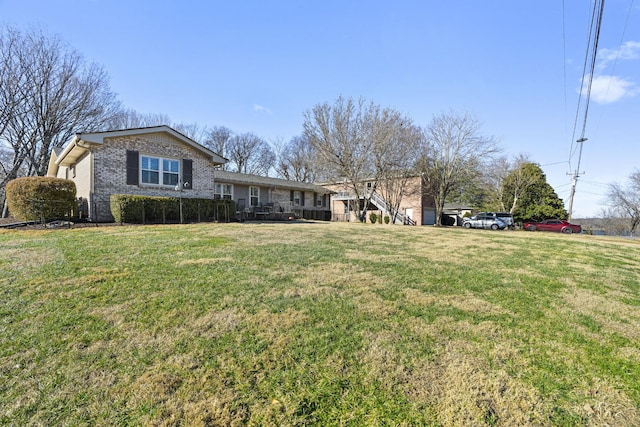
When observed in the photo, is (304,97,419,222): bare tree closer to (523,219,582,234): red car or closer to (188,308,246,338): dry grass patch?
(523,219,582,234): red car

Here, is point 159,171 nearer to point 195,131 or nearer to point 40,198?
point 40,198

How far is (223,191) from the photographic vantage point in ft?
64.5

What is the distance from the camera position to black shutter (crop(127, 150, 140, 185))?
41.1ft

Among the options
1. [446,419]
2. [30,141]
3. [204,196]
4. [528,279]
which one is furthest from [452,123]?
[30,141]

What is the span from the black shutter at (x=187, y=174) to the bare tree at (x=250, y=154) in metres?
28.0

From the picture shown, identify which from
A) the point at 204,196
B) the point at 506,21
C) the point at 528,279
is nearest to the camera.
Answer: the point at 528,279

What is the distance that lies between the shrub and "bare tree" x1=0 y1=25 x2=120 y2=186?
12.9 meters

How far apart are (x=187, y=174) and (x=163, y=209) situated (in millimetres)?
2926

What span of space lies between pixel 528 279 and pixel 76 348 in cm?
623

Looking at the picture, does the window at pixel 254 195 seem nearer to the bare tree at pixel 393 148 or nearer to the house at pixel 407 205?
the house at pixel 407 205

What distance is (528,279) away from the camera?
16.6 feet

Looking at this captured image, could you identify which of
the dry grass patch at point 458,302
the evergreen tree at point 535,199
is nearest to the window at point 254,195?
the dry grass patch at point 458,302

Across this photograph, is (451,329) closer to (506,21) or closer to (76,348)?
(76,348)

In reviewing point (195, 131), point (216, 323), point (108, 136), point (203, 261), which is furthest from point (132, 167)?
point (195, 131)
